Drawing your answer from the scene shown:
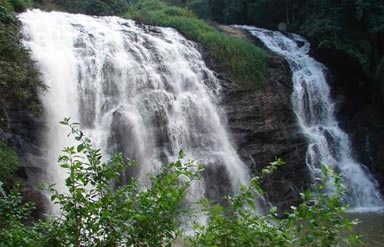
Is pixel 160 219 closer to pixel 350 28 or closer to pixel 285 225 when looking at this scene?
pixel 285 225

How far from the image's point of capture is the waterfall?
12016mm

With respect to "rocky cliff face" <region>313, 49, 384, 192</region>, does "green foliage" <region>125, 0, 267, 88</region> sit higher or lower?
higher

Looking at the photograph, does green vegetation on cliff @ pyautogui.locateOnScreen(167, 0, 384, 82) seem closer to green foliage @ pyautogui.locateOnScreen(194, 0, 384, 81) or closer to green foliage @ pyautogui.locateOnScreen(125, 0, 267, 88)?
green foliage @ pyautogui.locateOnScreen(194, 0, 384, 81)

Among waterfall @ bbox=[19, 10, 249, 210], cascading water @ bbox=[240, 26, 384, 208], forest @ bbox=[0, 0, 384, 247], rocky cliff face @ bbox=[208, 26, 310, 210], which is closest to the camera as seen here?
forest @ bbox=[0, 0, 384, 247]

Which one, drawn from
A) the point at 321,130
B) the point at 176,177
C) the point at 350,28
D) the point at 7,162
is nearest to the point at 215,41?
the point at 321,130

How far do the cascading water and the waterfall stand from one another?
146 inches

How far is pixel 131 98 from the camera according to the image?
43.4ft

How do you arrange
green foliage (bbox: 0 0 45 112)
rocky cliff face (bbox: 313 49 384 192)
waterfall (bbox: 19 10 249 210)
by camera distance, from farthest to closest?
rocky cliff face (bbox: 313 49 384 192) → waterfall (bbox: 19 10 249 210) → green foliage (bbox: 0 0 45 112)

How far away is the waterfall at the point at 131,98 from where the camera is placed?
12.0 m

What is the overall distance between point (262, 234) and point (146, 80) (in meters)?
11.7

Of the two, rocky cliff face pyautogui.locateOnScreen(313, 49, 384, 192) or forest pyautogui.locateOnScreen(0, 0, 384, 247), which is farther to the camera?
rocky cliff face pyautogui.locateOnScreen(313, 49, 384, 192)

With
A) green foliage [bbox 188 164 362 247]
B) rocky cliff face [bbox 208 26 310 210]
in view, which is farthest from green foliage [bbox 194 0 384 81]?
green foliage [bbox 188 164 362 247]

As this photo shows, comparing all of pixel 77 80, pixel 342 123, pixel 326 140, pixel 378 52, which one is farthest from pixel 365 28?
pixel 77 80

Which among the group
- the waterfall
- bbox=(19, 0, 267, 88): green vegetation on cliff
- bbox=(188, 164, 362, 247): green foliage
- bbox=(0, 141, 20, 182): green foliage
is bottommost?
bbox=(188, 164, 362, 247): green foliage
